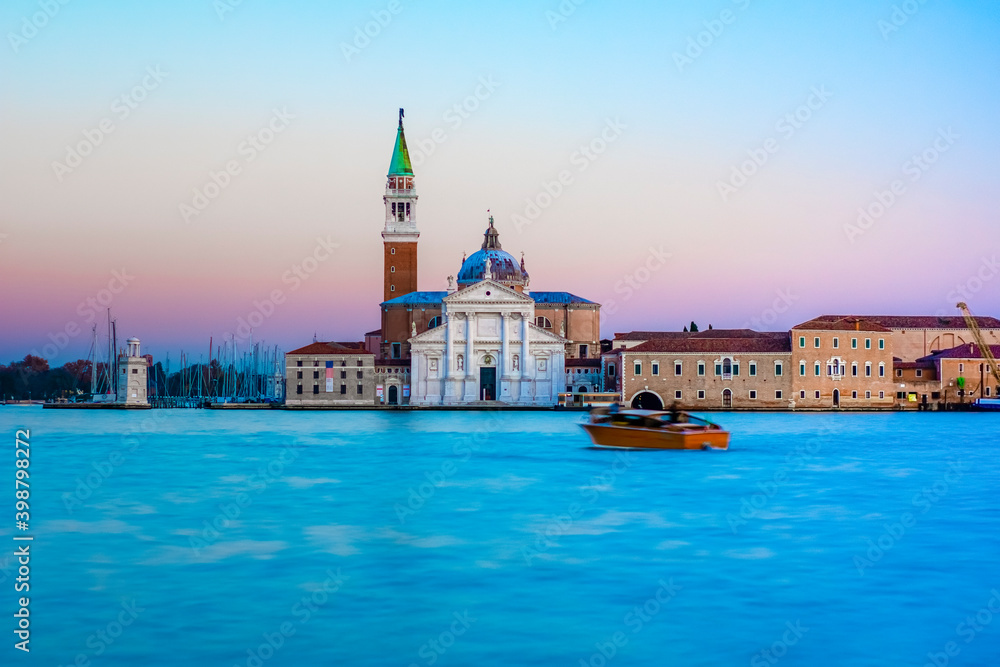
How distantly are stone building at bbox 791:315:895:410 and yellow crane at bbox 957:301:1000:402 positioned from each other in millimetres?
5826

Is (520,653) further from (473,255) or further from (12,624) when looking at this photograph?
(473,255)

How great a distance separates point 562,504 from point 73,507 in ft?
21.5

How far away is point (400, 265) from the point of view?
192ft

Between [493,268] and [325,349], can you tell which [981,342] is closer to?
[493,268]

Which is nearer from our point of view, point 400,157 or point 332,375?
point 332,375

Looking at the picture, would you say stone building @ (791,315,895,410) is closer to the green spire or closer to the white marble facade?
the white marble facade
